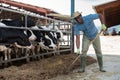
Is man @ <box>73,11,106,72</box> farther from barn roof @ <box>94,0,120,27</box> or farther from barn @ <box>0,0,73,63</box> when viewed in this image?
barn roof @ <box>94,0,120,27</box>

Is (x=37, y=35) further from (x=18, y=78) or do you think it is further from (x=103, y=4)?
(x=103, y=4)

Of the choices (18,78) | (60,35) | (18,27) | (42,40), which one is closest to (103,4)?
(60,35)

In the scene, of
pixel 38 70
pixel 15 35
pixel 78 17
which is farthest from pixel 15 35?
pixel 78 17

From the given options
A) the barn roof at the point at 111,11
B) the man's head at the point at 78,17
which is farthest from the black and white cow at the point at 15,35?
the barn roof at the point at 111,11

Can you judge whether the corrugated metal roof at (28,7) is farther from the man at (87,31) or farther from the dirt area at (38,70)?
the man at (87,31)

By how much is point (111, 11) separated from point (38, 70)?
20.8m

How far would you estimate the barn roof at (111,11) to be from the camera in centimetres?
2561

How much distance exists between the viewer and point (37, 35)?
1007 centimetres

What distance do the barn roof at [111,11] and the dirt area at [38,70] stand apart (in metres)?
15.3

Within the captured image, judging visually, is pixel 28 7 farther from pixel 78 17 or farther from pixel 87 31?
pixel 78 17

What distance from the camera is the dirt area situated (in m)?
7.33

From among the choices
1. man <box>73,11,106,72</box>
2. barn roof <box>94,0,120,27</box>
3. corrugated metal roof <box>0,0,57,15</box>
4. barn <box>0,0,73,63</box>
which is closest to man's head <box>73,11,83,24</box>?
man <box>73,11,106,72</box>

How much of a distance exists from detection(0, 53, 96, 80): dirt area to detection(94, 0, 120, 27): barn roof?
15.3 m

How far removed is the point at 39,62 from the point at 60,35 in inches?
99.2
